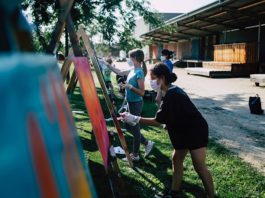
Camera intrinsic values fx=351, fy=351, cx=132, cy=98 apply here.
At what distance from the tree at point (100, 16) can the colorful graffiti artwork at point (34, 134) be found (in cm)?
1193

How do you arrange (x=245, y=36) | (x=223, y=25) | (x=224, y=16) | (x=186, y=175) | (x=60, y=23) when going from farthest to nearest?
(x=245, y=36), (x=223, y=25), (x=224, y=16), (x=186, y=175), (x=60, y=23)

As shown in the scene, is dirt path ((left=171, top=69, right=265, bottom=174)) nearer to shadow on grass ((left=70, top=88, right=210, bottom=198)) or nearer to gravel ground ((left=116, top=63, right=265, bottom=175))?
gravel ground ((left=116, top=63, right=265, bottom=175))

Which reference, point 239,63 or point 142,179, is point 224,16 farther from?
point 142,179

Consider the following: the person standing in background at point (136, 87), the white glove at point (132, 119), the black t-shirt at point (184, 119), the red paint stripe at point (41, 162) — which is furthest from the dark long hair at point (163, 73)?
the red paint stripe at point (41, 162)

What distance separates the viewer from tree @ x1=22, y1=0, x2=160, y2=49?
531 inches

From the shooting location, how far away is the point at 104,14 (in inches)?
645

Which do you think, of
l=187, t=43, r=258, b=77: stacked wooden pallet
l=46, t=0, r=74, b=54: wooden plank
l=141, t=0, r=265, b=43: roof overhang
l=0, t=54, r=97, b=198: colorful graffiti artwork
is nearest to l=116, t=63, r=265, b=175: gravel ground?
l=46, t=0, r=74, b=54: wooden plank

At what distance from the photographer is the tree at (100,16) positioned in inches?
531

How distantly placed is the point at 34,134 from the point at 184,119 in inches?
111

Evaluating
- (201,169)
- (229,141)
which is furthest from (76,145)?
(229,141)

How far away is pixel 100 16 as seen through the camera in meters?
16.3

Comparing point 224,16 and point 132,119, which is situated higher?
point 224,16

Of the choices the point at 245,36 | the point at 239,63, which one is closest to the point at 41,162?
the point at 239,63

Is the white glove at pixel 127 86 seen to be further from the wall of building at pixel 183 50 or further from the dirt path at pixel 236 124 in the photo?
the wall of building at pixel 183 50
